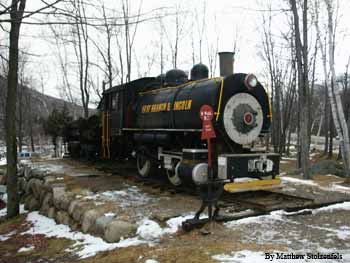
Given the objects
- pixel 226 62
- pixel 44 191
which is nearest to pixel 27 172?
pixel 44 191

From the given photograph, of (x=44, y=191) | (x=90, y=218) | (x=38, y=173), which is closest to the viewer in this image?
(x=90, y=218)

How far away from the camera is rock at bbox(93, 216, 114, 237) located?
7295 millimetres

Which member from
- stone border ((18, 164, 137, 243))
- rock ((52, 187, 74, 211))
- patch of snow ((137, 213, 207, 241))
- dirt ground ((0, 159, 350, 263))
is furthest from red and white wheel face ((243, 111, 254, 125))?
rock ((52, 187, 74, 211))

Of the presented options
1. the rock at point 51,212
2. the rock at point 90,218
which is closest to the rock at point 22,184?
the rock at point 51,212

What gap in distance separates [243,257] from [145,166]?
7.39 meters

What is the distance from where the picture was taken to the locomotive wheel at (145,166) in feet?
39.9

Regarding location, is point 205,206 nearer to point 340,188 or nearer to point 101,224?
point 101,224

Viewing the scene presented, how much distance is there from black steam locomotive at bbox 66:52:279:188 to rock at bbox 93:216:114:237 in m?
2.22

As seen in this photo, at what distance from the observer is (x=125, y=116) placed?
43.5ft

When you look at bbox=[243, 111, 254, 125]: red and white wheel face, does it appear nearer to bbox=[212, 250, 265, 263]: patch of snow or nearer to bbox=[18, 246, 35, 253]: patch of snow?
bbox=[212, 250, 265, 263]: patch of snow

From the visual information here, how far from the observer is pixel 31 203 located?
12828mm

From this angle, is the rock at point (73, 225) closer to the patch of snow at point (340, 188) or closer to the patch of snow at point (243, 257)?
the patch of snow at point (243, 257)

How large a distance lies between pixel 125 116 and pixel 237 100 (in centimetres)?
514

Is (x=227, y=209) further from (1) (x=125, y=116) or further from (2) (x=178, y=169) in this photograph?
(1) (x=125, y=116)
